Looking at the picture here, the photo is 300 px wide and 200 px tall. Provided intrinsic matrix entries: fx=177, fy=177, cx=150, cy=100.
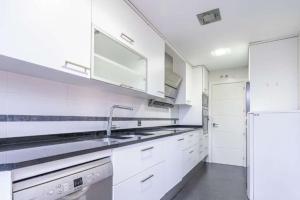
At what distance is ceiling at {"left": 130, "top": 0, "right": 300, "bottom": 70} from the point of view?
1.88 metres

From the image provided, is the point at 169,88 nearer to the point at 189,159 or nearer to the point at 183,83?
the point at 183,83

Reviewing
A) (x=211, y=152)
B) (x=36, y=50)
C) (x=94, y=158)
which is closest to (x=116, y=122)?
(x=94, y=158)

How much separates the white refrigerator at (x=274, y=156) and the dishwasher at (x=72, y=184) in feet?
6.54

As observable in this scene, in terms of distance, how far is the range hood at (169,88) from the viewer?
2993 millimetres

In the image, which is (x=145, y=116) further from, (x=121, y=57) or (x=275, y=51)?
(x=275, y=51)

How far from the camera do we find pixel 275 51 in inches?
108

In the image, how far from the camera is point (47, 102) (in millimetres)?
1389

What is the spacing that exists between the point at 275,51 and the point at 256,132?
1.36 meters

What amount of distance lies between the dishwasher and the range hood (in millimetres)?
1809

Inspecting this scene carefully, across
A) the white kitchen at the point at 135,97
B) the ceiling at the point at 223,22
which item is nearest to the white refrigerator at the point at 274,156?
the white kitchen at the point at 135,97

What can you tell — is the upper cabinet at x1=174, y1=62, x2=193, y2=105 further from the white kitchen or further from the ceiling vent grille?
the ceiling vent grille

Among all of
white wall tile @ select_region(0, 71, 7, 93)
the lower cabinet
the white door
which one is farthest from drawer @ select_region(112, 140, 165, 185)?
the white door

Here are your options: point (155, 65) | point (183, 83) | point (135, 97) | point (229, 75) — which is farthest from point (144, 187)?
point (229, 75)

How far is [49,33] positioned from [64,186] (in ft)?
2.84
